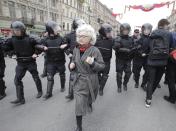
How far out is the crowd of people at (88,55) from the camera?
2.52 meters

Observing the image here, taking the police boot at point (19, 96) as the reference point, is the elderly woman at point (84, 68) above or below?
above

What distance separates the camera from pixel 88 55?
2479mm

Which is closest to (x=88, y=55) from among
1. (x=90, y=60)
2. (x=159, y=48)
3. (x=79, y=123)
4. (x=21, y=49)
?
(x=90, y=60)

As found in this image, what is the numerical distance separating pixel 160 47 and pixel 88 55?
1789mm

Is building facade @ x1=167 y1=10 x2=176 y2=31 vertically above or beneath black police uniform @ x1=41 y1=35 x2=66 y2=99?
above

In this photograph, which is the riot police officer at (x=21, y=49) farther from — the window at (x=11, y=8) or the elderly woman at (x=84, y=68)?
the window at (x=11, y=8)

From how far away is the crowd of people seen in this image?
2523 millimetres

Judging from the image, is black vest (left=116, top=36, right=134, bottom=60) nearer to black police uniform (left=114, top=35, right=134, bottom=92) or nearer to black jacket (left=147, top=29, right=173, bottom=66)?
black police uniform (left=114, top=35, right=134, bottom=92)

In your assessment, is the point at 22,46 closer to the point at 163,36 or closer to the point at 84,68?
the point at 84,68

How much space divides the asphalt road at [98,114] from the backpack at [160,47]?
1.14 m

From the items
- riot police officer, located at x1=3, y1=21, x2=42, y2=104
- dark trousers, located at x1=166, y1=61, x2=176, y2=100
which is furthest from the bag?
riot police officer, located at x1=3, y1=21, x2=42, y2=104

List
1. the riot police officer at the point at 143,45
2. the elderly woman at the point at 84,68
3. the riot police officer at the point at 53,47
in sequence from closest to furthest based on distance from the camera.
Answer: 1. the elderly woman at the point at 84,68
2. the riot police officer at the point at 53,47
3. the riot police officer at the point at 143,45

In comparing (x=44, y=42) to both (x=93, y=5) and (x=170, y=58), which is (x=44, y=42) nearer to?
(x=170, y=58)

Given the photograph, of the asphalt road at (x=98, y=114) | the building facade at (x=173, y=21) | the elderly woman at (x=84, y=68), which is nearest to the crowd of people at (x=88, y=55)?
the elderly woman at (x=84, y=68)
